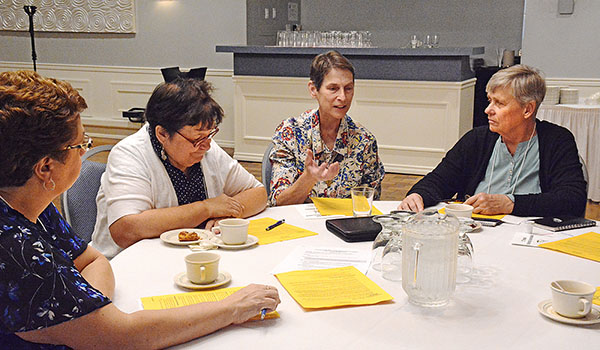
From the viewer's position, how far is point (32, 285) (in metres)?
1.10

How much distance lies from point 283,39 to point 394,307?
6588mm

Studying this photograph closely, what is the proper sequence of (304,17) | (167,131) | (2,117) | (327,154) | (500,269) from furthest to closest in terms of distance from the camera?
(304,17) → (327,154) → (167,131) → (500,269) → (2,117)

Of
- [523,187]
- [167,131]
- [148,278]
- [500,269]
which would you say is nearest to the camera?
[148,278]

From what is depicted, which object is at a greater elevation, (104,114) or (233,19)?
(233,19)

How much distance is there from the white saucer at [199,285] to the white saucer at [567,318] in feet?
2.48

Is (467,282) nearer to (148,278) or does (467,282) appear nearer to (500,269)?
(500,269)

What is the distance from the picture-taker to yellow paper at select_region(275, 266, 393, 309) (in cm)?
148

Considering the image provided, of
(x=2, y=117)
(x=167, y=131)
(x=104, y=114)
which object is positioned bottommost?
(x=104, y=114)

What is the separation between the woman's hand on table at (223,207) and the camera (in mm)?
2137

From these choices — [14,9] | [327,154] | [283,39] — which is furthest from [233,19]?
[327,154]

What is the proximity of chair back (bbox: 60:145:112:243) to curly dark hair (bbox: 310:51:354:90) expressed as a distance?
1092 millimetres

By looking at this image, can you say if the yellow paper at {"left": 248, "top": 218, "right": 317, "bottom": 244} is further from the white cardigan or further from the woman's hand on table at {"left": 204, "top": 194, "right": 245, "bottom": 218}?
the white cardigan

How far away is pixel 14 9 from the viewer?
8.71 m

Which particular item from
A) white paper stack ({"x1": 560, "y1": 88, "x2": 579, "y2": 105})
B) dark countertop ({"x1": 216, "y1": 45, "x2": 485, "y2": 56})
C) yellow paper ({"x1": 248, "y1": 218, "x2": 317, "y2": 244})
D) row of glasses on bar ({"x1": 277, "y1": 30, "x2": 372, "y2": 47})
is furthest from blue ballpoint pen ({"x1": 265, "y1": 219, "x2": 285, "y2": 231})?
row of glasses on bar ({"x1": 277, "y1": 30, "x2": 372, "y2": 47})
